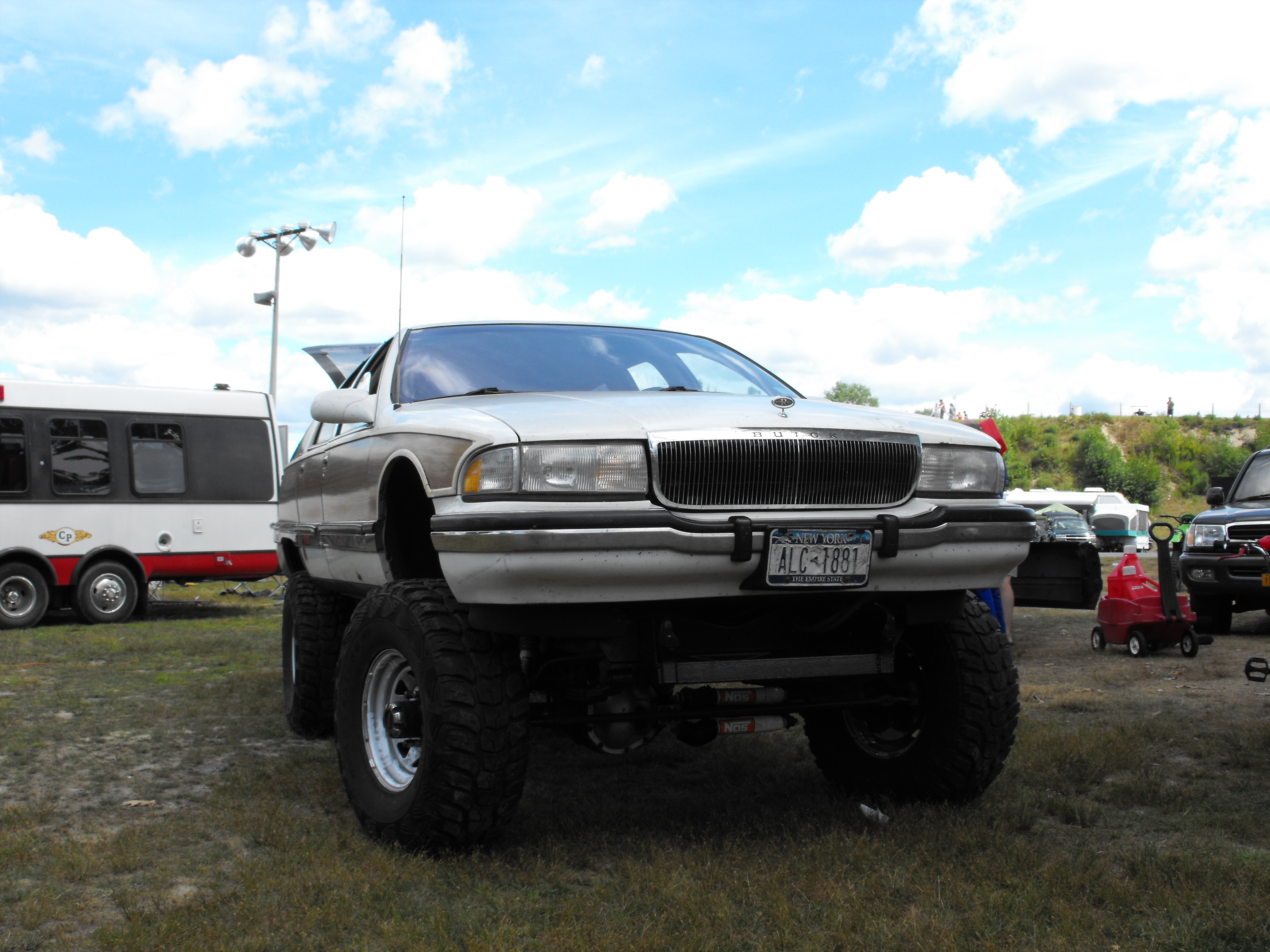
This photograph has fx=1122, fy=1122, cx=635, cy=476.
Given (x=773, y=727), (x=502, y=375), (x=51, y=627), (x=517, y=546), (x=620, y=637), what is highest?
(x=502, y=375)

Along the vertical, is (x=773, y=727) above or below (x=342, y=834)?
above

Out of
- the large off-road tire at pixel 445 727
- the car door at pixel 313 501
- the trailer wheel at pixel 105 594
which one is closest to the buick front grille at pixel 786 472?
the large off-road tire at pixel 445 727

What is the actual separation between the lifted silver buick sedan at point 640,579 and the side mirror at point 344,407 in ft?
0.05

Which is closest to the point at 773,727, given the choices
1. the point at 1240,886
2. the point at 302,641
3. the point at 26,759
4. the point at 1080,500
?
the point at 1240,886

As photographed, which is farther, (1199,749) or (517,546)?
(1199,749)

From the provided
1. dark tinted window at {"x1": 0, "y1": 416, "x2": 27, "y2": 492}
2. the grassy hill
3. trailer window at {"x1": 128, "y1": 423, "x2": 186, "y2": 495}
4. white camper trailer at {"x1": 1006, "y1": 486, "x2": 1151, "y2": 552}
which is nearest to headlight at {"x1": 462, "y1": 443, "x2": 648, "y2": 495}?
dark tinted window at {"x1": 0, "y1": 416, "x2": 27, "y2": 492}

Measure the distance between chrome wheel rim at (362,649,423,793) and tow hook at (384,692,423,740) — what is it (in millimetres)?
80

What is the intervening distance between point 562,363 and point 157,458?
418 inches

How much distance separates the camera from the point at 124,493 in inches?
521

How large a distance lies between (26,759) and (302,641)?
131cm

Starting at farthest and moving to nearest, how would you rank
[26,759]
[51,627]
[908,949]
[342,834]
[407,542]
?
[51,627]
[26,759]
[407,542]
[342,834]
[908,949]

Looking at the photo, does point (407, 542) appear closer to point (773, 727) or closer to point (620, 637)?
point (620, 637)

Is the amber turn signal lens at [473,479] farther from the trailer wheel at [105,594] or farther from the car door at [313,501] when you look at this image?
the trailer wheel at [105,594]

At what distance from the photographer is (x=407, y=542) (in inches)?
167
